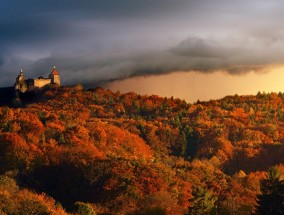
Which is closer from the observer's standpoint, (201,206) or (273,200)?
(273,200)

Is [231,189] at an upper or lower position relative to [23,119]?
lower

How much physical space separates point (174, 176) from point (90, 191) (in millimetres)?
23422

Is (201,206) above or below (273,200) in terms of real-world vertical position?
below

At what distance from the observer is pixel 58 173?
145625 millimetres

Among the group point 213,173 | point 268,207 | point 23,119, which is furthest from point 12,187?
point 23,119

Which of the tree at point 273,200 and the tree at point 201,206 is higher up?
the tree at point 273,200

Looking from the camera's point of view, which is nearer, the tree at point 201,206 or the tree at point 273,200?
the tree at point 273,200

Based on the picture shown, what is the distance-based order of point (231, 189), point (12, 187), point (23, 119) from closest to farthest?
point (12, 187), point (231, 189), point (23, 119)

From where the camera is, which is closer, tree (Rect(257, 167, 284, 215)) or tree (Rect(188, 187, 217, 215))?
tree (Rect(257, 167, 284, 215))

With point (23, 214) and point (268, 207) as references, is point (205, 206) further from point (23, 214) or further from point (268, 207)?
point (23, 214)

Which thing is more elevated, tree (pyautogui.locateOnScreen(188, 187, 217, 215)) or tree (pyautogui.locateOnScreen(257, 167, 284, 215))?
tree (pyautogui.locateOnScreen(257, 167, 284, 215))

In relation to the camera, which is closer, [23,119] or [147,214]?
[147,214]

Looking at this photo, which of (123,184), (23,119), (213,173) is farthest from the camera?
(23,119)

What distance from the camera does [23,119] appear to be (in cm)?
19675
